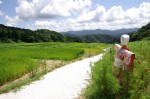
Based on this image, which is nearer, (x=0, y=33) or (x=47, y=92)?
(x=47, y=92)

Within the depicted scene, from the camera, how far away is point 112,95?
260 inches

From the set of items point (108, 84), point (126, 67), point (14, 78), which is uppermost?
point (126, 67)

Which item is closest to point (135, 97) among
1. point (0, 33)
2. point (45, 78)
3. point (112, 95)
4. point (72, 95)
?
point (112, 95)

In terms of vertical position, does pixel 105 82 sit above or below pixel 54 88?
above

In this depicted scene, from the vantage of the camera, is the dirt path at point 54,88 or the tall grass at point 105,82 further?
the dirt path at point 54,88

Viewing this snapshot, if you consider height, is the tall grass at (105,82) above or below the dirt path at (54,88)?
above

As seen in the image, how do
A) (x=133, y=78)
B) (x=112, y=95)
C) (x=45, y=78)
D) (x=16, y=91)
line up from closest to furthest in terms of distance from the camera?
1. (x=133, y=78)
2. (x=112, y=95)
3. (x=16, y=91)
4. (x=45, y=78)

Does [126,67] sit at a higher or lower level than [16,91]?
higher

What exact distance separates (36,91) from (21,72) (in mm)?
4092

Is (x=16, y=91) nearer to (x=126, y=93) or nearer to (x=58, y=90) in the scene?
(x=58, y=90)

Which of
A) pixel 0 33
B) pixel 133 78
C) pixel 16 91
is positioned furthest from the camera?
pixel 0 33

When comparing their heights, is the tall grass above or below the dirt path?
above

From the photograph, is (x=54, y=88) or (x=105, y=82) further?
(x=54, y=88)

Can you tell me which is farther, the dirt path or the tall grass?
the dirt path
